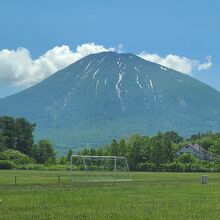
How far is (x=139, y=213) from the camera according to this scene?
20844 millimetres

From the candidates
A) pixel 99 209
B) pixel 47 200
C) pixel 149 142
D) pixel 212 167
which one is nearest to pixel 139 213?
pixel 99 209

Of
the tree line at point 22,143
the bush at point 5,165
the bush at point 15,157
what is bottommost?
the bush at point 5,165

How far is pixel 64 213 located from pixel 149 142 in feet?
323

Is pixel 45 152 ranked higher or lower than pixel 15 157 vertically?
higher

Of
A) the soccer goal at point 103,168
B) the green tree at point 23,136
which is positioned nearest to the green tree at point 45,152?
the green tree at point 23,136

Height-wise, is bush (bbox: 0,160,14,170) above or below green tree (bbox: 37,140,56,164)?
below

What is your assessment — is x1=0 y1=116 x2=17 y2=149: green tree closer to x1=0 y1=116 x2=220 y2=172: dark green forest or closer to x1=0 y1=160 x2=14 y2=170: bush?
x1=0 y1=116 x2=220 y2=172: dark green forest

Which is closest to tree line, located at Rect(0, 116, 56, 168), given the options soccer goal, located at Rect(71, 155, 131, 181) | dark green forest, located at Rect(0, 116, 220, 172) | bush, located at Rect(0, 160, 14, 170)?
dark green forest, located at Rect(0, 116, 220, 172)

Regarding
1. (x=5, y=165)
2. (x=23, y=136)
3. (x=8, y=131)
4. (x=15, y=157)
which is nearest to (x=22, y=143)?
(x=23, y=136)

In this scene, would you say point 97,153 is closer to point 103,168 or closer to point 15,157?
point 15,157

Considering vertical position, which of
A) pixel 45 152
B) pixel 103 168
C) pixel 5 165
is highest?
pixel 45 152

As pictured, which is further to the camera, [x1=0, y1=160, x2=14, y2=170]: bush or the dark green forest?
the dark green forest

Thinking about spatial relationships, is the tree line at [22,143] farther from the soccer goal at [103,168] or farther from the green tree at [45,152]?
the soccer goal at [103,168]

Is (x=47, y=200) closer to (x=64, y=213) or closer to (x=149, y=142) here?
(x=64, y=213)
